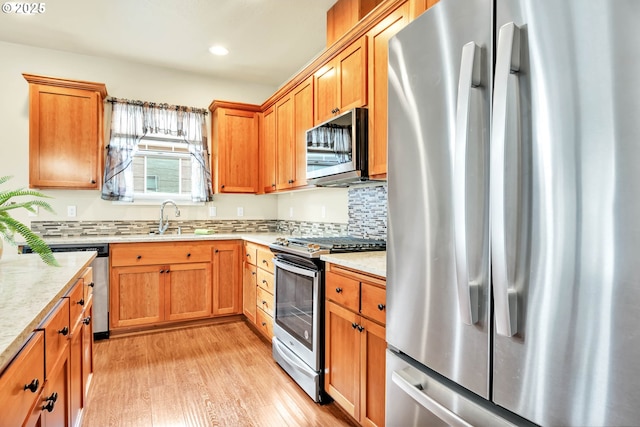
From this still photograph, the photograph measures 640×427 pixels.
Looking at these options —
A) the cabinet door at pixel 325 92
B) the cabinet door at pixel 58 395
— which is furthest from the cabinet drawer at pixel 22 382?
the cabinet door at pixel 325 92

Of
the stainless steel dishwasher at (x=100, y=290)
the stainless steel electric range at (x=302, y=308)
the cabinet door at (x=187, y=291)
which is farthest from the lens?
the cabinet door at (x=187, y=291)

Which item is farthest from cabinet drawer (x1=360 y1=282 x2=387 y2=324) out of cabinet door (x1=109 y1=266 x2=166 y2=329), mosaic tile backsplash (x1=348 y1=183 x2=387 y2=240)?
Result: cabinet door (x1=109 y1=266 x2=166 y2=329)

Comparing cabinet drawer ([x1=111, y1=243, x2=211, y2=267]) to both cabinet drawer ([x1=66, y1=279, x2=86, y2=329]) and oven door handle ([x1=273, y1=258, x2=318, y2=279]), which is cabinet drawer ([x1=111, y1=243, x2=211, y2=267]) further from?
cabinet drawer ([x1=66, y1=279, x2=86, y2=329])

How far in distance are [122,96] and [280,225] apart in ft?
7.15

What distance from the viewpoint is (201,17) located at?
2951mm

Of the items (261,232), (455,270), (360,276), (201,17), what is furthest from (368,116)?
(261,232)

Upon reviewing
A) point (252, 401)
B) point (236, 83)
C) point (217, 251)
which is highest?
point (236, 83)

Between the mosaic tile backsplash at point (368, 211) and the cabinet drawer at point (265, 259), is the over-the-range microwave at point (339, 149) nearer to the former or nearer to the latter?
the mosaic tile backsplash at point (368, 211)

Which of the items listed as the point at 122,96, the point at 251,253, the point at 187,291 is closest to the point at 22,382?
the point at 251,253

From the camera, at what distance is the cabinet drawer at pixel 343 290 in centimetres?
183

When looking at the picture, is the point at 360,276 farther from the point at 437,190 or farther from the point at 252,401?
the point at 252,401

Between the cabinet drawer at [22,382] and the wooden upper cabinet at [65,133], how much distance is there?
9.59ft

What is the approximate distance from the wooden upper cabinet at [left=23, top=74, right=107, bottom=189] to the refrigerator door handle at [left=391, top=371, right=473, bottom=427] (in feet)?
11.3

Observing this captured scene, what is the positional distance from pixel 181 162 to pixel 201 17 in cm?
169
